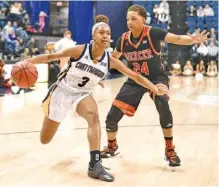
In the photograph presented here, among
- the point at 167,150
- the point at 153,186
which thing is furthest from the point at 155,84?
the point at 153,186

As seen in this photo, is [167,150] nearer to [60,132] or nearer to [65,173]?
[65,173]

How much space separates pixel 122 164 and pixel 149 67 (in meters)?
1.12

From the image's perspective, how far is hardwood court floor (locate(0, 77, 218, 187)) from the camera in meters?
4.19

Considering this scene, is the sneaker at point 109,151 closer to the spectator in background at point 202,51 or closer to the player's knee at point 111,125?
the player's knee at point 111,125

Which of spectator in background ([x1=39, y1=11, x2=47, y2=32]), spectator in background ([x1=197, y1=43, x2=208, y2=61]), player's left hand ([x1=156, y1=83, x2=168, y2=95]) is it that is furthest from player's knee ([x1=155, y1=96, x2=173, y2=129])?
spectator in background ([x1=39, y1=11, x2=47, y2=32])

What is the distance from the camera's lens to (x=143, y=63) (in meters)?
4.86

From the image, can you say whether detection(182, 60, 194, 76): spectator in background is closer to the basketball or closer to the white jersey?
the white jersey

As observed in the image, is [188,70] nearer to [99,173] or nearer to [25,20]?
[25,20]

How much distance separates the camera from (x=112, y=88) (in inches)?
502

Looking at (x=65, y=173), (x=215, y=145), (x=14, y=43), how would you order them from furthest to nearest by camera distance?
(x=14, y=43)
(x=215, y=145)
(x=65, y=173)

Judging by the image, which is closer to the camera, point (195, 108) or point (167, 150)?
point (167, 150)

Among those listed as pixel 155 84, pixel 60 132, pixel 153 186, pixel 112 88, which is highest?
pixel 155 84

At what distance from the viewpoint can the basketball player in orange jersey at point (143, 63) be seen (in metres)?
4.68

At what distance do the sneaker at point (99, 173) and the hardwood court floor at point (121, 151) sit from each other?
64 mm
